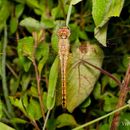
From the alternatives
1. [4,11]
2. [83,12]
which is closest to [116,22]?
[83,12]

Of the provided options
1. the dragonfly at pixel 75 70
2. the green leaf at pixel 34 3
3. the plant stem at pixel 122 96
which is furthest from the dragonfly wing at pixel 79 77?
the green leaf at pixel 34 3

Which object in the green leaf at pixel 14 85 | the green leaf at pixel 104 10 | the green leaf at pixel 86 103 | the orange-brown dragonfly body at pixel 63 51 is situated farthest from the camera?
the green leaf at pixel 14 85

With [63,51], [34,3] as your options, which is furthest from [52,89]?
[34,3]

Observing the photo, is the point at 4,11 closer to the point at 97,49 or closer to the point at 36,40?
the point at 36,40

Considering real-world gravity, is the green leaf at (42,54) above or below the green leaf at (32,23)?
below

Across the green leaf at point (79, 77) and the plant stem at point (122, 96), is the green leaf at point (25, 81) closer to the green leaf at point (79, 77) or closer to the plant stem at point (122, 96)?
the green leaf at point (79, 77)

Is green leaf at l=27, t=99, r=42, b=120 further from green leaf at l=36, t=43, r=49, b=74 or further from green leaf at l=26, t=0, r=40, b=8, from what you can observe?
green leaf at l=26, t=0, r=40, b=8

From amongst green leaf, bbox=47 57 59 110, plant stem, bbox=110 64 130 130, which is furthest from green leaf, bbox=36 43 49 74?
plant stem, bbox=110 64 130 130
